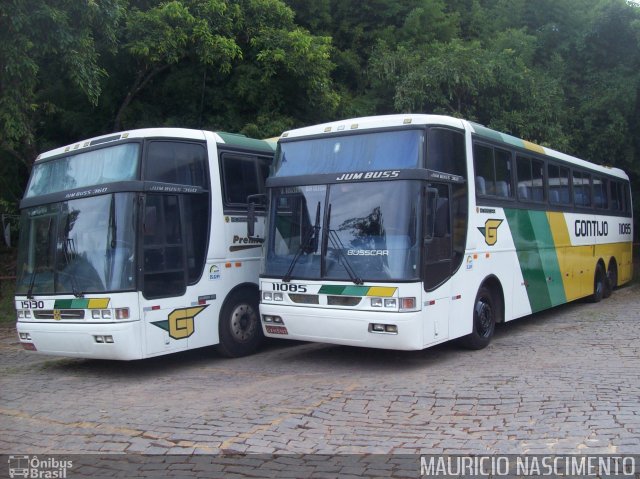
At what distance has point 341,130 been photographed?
9.36 meters

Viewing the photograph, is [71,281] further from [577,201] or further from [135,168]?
[577,201]

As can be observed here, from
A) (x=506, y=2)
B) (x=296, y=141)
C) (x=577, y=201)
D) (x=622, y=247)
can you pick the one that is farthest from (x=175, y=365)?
(x=506, y=2)

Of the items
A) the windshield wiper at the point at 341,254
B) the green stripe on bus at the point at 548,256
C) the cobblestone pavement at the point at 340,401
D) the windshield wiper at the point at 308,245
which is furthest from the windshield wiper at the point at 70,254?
the green stripe on bus at the point at 548,256

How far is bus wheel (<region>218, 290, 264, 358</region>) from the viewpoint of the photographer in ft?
33.3

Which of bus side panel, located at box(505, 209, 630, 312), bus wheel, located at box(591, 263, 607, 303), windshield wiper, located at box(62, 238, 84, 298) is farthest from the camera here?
bus wheel, located at box(591, 263, 607, 303)

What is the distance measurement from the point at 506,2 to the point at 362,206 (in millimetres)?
19258

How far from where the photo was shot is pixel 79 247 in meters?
9.04

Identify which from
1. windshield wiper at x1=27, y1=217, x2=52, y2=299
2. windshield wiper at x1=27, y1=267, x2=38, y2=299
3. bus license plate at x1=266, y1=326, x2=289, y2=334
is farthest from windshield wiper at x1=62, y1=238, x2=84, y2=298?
bus license plate at x1=266, y1=326, x2=289, y2=334

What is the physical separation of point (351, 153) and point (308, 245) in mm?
1403

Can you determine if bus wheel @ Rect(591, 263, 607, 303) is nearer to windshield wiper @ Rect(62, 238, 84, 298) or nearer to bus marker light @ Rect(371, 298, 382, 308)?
bus marker light @ Rect(371, 298, 382, 308)

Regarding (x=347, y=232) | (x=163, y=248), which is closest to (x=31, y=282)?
(x=163, y=248)

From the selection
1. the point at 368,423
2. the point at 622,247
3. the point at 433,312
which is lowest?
the point at 368,423

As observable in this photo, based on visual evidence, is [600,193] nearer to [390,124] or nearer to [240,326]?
[390,124]

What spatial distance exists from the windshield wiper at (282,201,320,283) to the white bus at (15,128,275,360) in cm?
142
